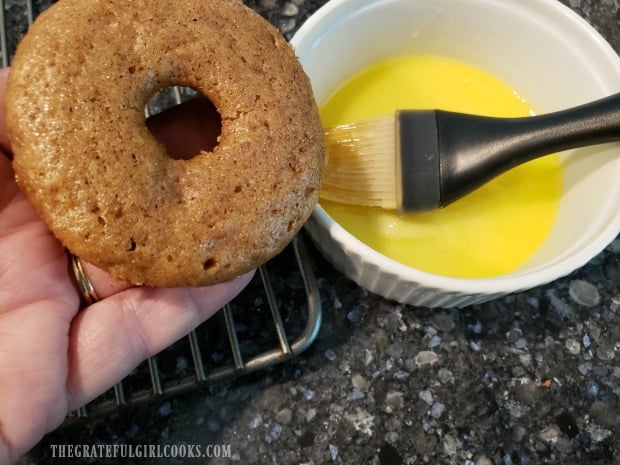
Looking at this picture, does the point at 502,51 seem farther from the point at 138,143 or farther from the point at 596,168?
the point at 138,143

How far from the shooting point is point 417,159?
98 cm

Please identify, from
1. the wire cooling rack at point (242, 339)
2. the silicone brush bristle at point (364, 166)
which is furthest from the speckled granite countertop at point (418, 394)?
the silicone brush bristle at point (364, 166)

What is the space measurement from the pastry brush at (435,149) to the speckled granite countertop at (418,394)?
19 cm

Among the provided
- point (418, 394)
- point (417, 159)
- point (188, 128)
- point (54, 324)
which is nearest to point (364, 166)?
point (417, 159)

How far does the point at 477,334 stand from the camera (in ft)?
3.54

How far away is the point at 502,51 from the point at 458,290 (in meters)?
0.54

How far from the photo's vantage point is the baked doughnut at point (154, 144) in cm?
72

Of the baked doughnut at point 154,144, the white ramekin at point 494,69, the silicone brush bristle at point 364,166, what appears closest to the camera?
the baked doughnut at point 154,144

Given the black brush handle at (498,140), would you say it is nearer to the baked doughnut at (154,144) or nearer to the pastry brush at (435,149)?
the pastry brush at (435,149)

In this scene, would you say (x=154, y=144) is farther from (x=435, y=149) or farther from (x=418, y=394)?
(x=418, y=394)

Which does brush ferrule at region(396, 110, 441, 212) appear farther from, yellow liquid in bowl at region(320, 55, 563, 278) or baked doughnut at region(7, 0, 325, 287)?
baked doughnut at region(7, 0, 325, 287)

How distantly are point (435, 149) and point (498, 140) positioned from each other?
104 mm

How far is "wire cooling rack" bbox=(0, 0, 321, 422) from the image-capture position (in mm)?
969

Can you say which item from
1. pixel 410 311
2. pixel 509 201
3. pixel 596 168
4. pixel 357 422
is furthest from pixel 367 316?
pixel 596 168
